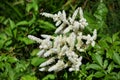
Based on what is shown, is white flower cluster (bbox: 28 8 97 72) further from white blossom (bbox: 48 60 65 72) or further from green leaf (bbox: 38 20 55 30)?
green leaf (bbox: 38 20 55 30)

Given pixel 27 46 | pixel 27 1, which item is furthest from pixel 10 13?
pixel 27 46

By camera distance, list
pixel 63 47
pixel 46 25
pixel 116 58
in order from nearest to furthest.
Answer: pixel 63 47 < pixel 116 58 < pixel 46 25

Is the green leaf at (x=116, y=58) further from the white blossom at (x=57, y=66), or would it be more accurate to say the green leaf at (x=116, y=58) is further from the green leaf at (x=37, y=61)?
the green leaf at (x=37, y=61)

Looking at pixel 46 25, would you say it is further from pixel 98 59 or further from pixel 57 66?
pixel 57 66

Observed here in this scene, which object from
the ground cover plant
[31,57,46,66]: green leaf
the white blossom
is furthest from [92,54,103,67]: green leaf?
[31,57,46,66]: green leaf

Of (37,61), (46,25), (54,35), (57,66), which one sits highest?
(46,25)

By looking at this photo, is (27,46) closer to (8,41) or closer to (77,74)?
(8,41)

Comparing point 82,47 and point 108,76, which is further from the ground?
point 82,47

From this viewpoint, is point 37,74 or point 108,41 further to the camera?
point 37,74

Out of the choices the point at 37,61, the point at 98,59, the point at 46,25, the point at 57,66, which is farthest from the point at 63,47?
the point at 46,25
